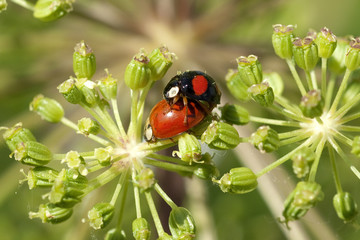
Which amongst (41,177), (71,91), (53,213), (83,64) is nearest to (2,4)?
(83,64)

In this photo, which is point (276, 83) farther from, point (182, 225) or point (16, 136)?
point (16, 136)

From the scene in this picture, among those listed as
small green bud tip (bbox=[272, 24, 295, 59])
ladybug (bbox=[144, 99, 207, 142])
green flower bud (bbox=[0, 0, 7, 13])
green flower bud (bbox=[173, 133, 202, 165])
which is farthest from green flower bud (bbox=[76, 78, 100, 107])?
small green bud tip (bbox=[272, 24, 295, 59])

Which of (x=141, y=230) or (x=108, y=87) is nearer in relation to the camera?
(x=141, y=230)

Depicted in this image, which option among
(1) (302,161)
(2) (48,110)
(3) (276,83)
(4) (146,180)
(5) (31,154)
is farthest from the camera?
(3) (276,83)

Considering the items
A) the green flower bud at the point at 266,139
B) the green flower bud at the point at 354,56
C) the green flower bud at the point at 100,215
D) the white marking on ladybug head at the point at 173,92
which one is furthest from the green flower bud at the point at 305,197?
the green flower bud at the point at 100,215

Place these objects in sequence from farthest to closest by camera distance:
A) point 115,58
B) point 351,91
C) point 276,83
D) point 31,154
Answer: point 115,58 < point 276,83 < point 351,91 < point 31,154

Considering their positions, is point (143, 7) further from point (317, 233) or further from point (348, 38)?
point (317, 233)

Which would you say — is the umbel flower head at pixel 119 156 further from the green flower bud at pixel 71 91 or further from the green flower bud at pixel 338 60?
the green flower bud at pixel 338 60
